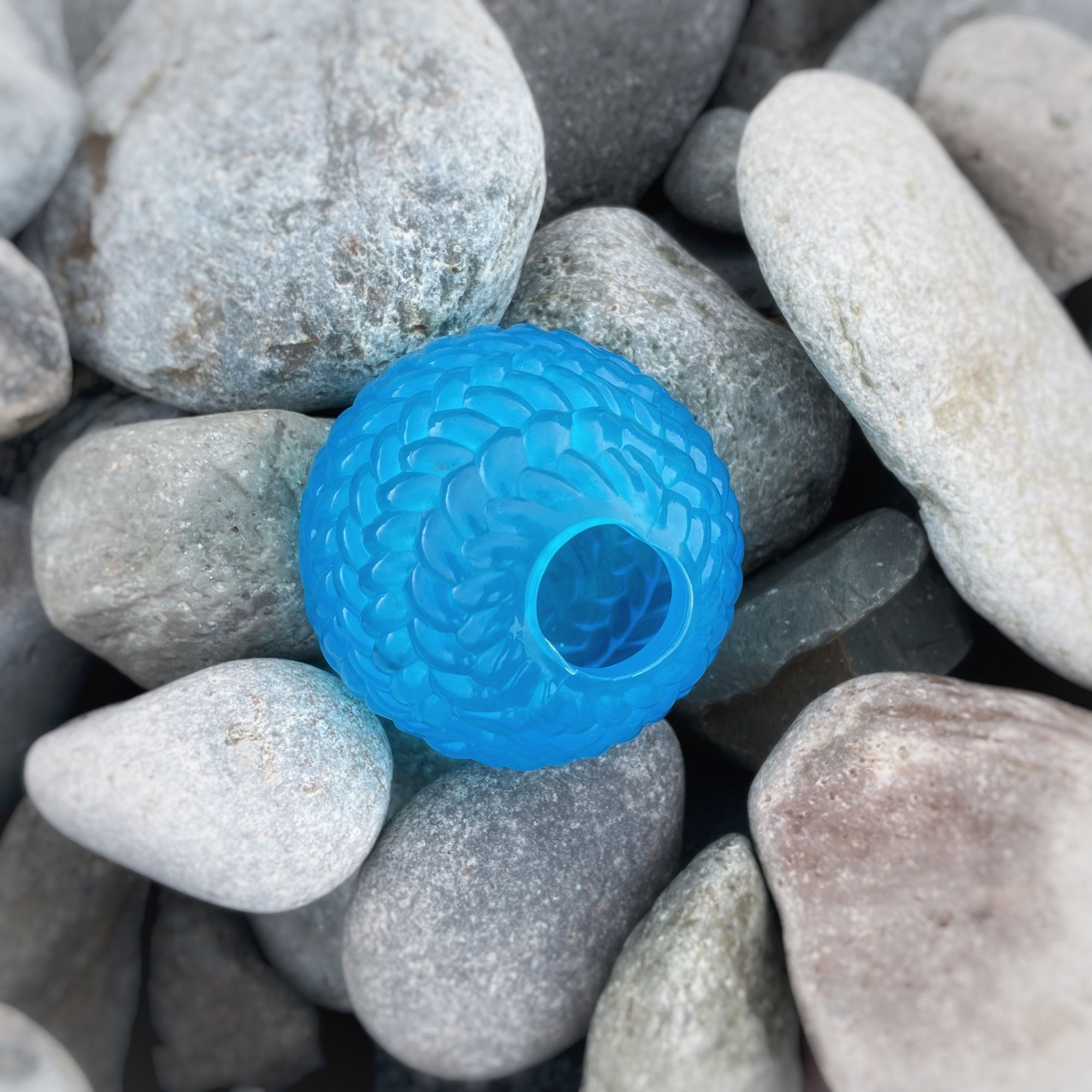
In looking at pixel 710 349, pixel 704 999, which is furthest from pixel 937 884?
pixel 710 349

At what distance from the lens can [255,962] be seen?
1478 millimetres

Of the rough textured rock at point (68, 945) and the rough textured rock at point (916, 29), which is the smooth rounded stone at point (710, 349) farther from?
the rough textured rock at point (68, 945)

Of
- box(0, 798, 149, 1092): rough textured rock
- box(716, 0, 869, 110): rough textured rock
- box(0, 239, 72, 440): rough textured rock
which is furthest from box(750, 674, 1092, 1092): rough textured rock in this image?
box(716, 0, 869, 110): rough textured rock

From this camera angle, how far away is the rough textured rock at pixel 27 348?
1.18 m

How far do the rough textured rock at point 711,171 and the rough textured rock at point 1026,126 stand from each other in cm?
34

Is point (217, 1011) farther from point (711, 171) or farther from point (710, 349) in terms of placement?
point (711, 171)

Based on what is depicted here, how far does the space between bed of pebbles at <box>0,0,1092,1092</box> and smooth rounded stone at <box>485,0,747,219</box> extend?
0.28m

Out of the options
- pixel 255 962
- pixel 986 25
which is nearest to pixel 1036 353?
pixel 986 25

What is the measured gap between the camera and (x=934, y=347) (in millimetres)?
1255

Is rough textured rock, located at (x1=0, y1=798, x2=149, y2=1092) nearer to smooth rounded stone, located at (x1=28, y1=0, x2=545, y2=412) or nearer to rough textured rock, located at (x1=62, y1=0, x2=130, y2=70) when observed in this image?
smooth rounded stone, located at (x1=28, y1=0, x2=545, y2=412)

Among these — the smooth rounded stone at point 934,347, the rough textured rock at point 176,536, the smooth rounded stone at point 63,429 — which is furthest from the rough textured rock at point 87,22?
the smooth rounded stone at point 934,347

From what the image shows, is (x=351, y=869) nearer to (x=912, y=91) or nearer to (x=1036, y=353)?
(x=1036, y=353)

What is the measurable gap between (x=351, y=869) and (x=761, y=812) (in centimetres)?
55

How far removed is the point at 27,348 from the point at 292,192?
1.30 feet
